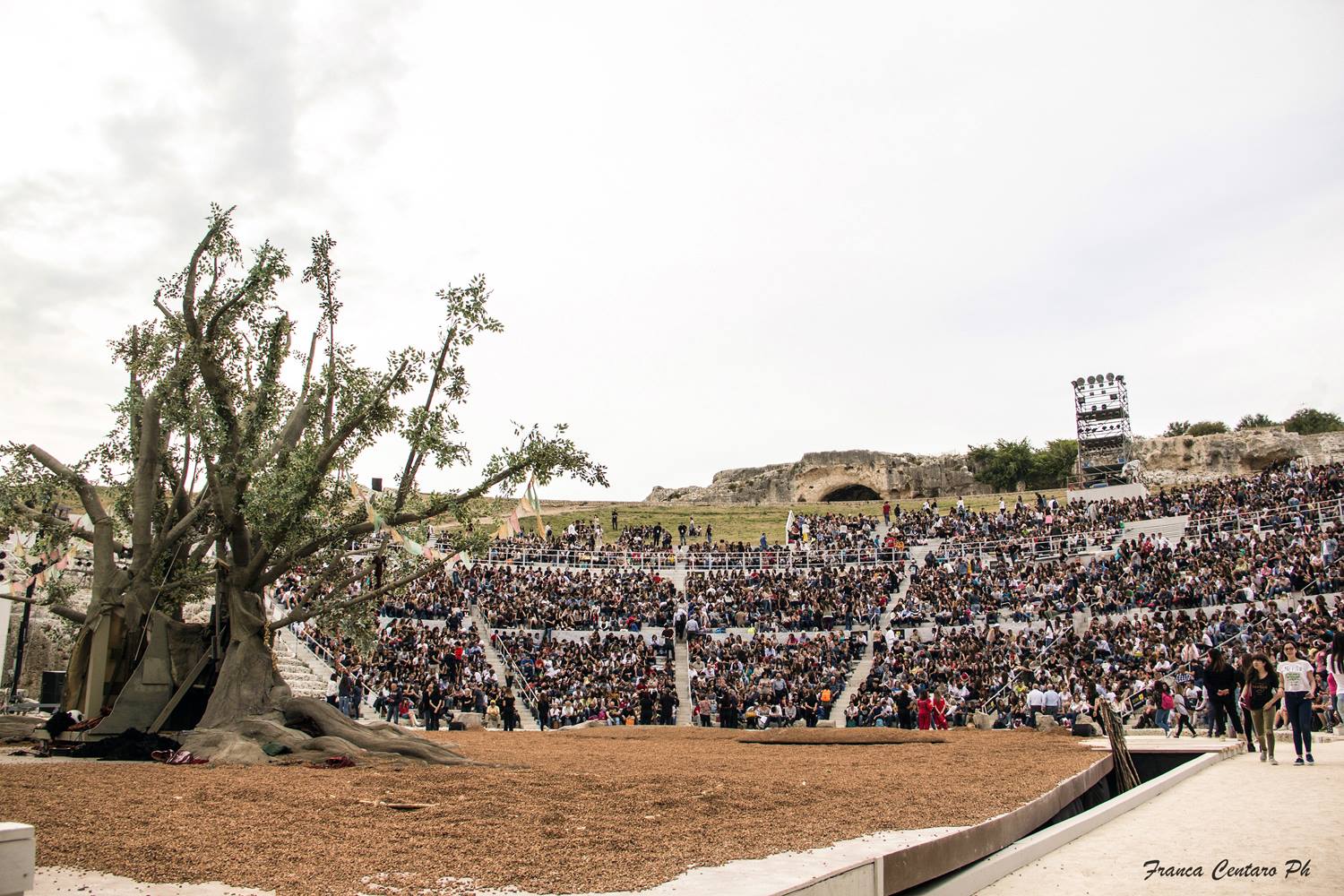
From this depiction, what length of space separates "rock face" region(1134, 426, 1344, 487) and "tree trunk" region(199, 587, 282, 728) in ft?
175

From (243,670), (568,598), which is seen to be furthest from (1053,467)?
(243,670)

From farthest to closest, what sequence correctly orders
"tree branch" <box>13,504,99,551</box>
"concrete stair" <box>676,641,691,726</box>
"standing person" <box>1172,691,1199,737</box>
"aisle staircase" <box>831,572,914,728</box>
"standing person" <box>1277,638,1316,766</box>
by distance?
"concrete stair" <box>676,641,691,726</box>, "aisle staircase" <box>831,572,914,728</box>, "standing person" <box>1172,691,1199,737</box>, "tree branch" <box>13,504,99,551</box>, "standing person" <box>1277,638,1316,766</box>

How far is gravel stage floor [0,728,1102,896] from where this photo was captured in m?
4.72

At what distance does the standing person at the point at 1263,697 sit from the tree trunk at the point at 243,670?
13.0m

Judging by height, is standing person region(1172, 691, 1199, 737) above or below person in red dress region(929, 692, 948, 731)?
above

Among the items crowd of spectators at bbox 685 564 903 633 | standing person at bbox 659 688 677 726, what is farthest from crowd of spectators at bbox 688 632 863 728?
crowd of spectators at bbox 685 564 903 633

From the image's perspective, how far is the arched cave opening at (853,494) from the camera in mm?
65375

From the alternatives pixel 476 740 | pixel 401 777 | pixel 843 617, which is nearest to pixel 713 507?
pixel 843 617

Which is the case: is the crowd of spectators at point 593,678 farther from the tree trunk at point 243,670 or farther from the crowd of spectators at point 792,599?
the tree trunk at point 243,670

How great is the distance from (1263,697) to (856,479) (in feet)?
176

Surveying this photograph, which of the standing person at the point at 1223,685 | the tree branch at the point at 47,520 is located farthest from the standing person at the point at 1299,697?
the tree branch at the point at 47,520

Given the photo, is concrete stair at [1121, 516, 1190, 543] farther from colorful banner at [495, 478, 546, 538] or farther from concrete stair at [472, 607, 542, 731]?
colorful banner at [495, 478, 546, 538]

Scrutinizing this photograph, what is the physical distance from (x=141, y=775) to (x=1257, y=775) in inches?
453

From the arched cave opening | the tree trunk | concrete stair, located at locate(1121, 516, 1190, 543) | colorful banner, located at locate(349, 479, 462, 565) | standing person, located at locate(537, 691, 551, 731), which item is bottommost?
standing person, located at locate(537, 691, 551, 731)
